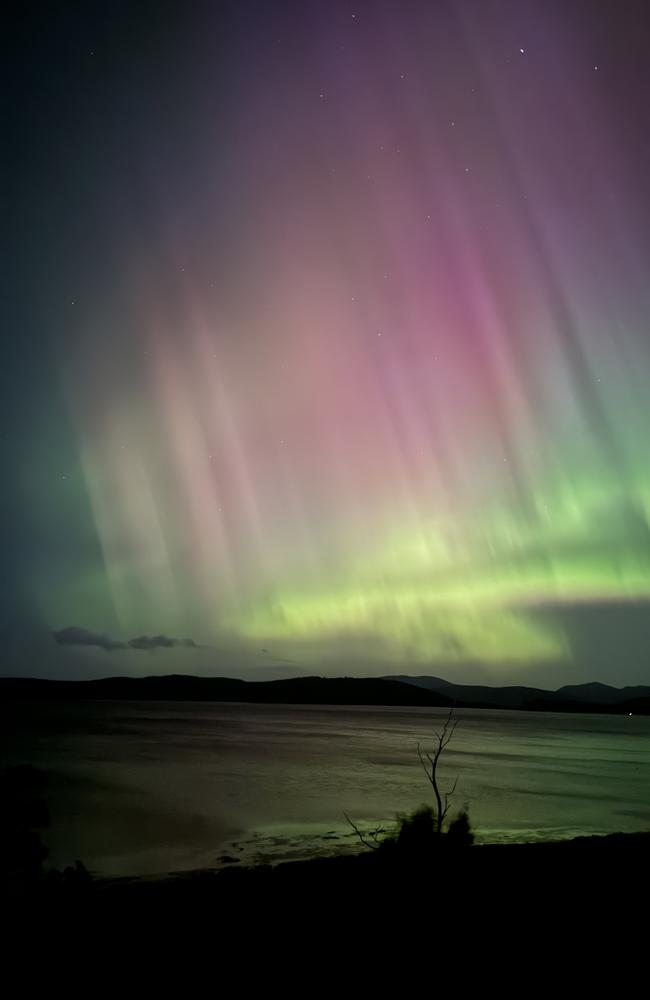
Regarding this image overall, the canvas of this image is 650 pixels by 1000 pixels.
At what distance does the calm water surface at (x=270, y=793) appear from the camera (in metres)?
22.6

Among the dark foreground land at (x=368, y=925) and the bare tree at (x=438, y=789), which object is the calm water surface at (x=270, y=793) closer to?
the bare tree at (x=438, y=789)

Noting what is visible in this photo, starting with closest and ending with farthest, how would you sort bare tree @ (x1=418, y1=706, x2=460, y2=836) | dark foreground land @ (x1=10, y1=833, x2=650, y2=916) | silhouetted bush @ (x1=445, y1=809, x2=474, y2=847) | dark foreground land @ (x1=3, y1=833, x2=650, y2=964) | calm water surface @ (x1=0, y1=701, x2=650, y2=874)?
dark foreground land @ (x1=3, y1=833, x2=650, y2=964), dark foreground land @ (x1=10, y1=833, x2=650, y2=916), bare tree @ (x1=418, y1=706, x2=460, y2=836), silhouetted bush @ (x1=445, y1=809, x2=474, y2=847), calm water surface @ (x1=0, y1=701, x2=650, y2=874)

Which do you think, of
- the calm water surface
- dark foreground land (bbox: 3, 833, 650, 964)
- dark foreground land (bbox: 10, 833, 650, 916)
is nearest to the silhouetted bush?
dark foreground land (bbox: 10, 833, 650, 916)

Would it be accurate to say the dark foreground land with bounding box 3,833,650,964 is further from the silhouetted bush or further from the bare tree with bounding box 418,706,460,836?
the bare tree with bounding box 418,706,460,836

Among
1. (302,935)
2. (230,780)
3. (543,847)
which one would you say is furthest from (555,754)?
(302,935)

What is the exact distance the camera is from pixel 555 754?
70.9 m

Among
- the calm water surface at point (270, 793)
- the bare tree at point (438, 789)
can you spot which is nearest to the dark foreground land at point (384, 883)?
the bare tree at point (438, 789)

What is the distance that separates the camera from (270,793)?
119 ft

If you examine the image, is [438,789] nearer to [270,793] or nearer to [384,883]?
[270,793]

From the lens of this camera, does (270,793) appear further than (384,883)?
Yes

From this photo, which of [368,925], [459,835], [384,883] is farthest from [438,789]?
[368,925]

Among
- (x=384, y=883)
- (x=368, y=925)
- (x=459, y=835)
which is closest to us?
(x=368, y=925)

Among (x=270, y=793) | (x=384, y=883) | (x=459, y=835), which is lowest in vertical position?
(x=270, y=793)

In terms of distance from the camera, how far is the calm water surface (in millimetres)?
22641
